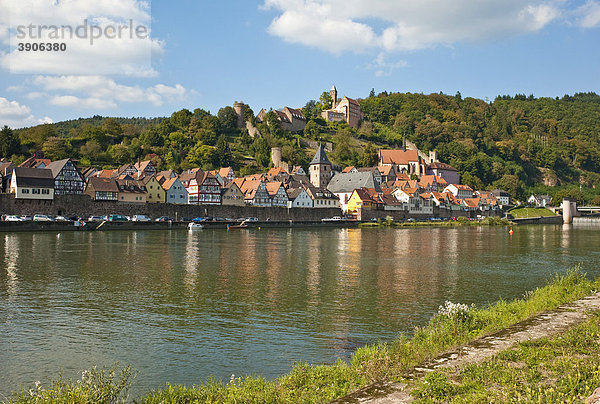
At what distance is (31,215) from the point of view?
57.8 metres

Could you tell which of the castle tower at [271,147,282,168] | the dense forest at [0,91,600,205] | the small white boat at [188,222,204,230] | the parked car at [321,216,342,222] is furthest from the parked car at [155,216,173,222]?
the castle tower at [271,147,282,168]

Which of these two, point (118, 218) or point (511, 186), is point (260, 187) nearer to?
point (118, 218)

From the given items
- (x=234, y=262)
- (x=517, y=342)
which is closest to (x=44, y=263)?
(x=234, y=262)

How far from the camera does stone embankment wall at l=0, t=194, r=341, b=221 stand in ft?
189

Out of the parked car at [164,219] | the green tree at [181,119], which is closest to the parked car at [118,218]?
the parked car at [164,219]

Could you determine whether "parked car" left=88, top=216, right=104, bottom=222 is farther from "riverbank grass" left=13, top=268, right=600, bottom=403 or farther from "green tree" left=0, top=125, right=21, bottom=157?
"riverbank grass" left=13, top=268, right=600, bottom=403

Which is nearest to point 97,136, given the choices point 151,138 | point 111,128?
point 111,128

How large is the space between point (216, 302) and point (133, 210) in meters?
52.3

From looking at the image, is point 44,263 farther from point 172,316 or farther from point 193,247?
point 172,316

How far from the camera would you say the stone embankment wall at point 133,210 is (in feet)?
189

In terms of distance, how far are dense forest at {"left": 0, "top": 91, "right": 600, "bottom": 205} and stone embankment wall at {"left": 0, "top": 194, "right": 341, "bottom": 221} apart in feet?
105

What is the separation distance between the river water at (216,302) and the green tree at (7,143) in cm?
6505

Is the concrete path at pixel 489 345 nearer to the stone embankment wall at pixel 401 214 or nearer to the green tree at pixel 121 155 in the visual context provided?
the stone embankment wall at pixel 401 214

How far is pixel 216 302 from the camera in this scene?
1792cm
